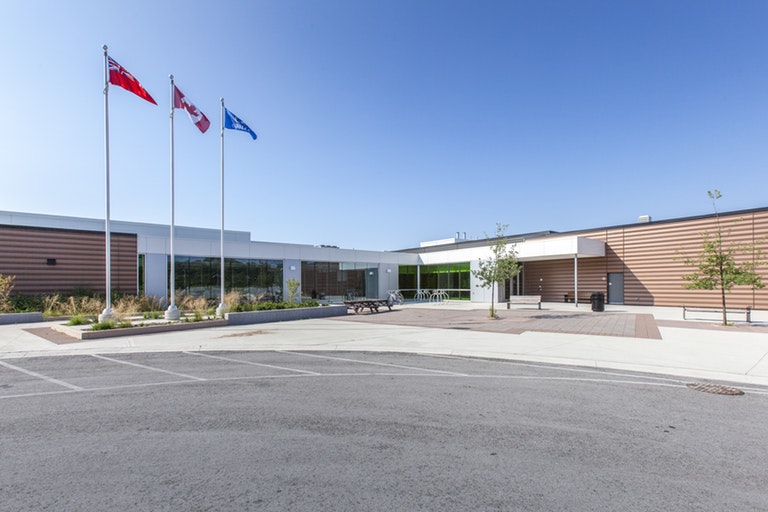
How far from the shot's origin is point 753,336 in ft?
41.8

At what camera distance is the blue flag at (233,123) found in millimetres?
18906

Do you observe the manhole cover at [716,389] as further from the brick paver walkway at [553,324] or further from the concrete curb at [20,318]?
the concrete curb at [20,318]

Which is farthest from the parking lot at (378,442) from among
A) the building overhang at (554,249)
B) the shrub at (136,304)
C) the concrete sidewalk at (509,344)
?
the building overhang at (554,249)

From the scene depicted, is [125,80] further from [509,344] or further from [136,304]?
[509,344]

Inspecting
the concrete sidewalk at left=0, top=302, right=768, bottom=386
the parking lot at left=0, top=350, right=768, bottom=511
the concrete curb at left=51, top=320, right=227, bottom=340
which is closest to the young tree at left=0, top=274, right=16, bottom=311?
the concrete sidewalk at left=0, top=302, right=768, bottom=386

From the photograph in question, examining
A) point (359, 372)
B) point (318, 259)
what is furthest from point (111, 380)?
point (318, 259)

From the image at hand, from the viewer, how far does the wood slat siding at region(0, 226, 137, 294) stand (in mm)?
20125

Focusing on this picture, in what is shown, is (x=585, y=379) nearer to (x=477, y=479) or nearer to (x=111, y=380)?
(x=477, y=479)

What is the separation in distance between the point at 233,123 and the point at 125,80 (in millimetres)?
4595

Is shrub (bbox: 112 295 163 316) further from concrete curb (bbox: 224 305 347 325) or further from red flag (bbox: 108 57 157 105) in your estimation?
red flag (bbox: 108 57 157 105)

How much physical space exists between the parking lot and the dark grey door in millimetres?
22119

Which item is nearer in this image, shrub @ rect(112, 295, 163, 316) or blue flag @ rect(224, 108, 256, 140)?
shrub @ rect(112, 295, 163, 316)

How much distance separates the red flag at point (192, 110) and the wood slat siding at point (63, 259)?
27.2 ft

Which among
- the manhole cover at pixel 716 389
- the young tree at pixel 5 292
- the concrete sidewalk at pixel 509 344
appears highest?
the young tree at pixel 5 292
